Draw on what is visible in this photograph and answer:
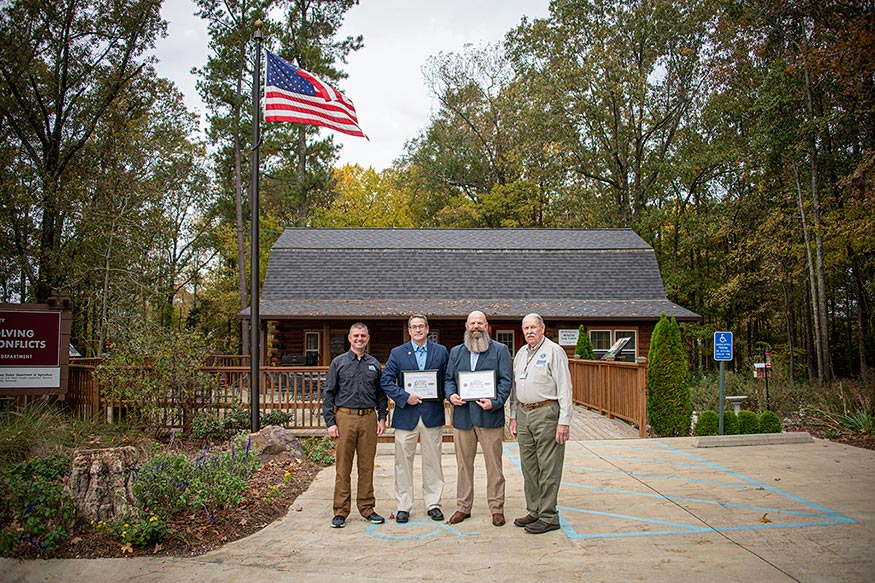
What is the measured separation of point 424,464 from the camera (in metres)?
5.68

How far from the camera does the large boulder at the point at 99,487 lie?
5.14 metres

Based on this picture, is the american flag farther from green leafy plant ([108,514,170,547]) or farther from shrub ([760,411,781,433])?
shrub ([760,411,781,433])

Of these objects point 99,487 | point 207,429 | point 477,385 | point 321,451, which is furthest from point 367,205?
point 99,487

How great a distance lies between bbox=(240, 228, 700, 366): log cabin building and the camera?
19.3m

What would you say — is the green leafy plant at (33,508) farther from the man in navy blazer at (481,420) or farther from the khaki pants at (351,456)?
the man in navy blazer at (481,420)

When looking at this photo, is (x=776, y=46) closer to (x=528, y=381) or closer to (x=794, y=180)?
(x=794, y=180)

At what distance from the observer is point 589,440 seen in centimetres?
1005

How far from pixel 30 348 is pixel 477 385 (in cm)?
766

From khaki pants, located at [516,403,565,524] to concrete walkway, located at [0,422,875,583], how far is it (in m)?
0.24

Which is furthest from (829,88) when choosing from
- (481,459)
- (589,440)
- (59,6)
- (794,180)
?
(59,6)

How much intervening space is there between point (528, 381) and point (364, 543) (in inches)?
74.1

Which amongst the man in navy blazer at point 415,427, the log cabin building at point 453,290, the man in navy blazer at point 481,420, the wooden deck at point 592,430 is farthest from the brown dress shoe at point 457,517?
the log cabin building at point 453,290

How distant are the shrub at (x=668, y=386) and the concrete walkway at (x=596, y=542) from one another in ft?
9.85

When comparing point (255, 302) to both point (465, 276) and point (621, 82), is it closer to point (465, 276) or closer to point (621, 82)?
point (465, 276)
